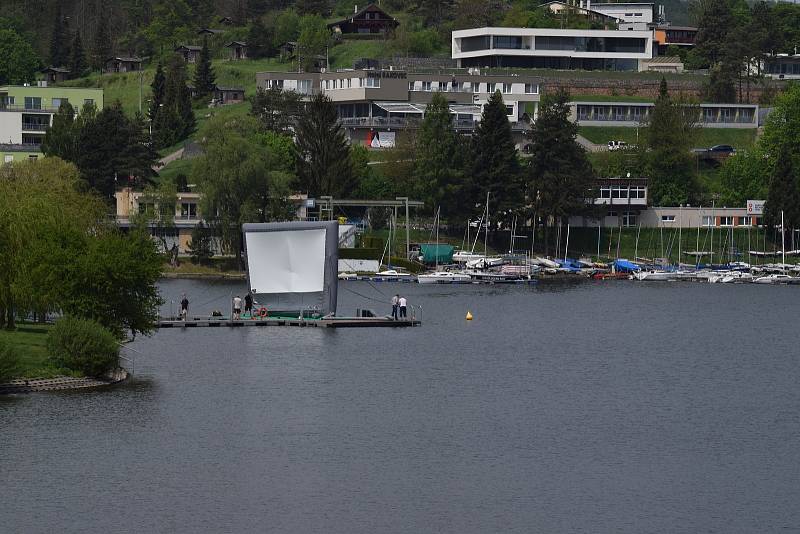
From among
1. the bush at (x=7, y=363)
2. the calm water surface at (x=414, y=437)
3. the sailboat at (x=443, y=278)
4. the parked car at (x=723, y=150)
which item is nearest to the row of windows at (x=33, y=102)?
the sailboat at (x=443, y=278)

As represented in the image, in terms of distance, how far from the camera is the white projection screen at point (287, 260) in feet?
331

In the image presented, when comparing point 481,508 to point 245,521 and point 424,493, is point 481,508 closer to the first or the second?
point 424,493

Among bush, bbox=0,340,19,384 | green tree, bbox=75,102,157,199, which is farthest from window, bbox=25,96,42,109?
bush, bbox=0,340,19,384

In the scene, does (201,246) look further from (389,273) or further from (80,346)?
(80,346)

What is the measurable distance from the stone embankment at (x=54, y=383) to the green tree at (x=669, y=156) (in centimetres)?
10800

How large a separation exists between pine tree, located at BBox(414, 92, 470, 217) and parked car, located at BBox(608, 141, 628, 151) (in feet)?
93.8

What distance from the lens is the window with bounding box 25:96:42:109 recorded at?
19525 cm

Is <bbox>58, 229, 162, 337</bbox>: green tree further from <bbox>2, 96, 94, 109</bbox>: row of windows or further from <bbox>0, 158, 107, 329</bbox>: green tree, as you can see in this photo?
<bbox>2, 96, 94, 109</bbox>: row of windows

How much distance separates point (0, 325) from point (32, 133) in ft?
358

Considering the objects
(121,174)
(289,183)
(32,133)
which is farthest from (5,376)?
(32,133)

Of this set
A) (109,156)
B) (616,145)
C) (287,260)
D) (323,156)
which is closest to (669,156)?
(616,145)

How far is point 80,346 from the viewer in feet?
246

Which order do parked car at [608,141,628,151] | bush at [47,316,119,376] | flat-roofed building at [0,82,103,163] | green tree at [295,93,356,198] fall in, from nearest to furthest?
bush at [47,316,119,376], green tree at [295,93,356,198], parked car at [608,141,628,151], flat-roofed building at [0,82,103,163]

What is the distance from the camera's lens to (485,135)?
164875mm
